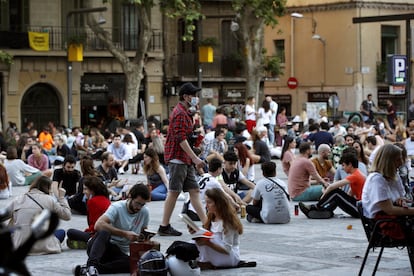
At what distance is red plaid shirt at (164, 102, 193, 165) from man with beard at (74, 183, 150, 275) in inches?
103

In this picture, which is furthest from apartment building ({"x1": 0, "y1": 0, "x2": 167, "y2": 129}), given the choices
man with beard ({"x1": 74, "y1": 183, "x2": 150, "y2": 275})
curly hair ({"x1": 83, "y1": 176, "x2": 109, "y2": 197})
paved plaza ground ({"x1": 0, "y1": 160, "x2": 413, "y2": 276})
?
man with beard ({"x1": 74, "y1": 183, "x2": 150, "y2": 275})

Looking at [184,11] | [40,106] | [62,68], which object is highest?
[184,11]

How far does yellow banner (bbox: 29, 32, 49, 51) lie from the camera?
45.1 m

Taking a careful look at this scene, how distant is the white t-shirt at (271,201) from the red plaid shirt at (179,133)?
2.44 meters

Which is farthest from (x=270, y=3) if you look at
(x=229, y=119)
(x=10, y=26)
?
(x=10, y=26)

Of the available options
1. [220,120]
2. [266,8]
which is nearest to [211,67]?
[266,8]

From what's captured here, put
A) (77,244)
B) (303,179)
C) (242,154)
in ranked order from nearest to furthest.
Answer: (77,244) < (303,179) < (242,154)

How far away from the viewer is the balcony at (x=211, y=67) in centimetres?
5100

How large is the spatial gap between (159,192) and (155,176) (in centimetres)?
33

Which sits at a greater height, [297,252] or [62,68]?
[62,68]

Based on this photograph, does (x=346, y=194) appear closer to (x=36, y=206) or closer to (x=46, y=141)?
(x=36, y=206)

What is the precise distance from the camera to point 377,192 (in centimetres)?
1062

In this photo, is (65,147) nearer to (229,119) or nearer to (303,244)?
(229,119)

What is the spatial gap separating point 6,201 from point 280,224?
6.66m
